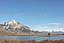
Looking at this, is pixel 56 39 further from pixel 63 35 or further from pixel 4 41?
pixel 4 41

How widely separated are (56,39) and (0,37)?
3.09m

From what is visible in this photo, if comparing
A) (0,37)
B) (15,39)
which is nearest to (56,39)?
(15,39)

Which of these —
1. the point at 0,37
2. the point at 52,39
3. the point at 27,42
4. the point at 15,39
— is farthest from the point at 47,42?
the point at 0,37

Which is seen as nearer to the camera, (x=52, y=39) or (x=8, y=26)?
(x=52, y=39)

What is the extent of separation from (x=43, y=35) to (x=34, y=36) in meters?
0.66

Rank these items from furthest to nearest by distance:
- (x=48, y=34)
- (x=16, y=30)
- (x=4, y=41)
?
(x=16, y=30) → (x=48, y=34) → (x=4, y=41)

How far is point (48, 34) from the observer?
11.3 metres

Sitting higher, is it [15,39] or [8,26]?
[8,26]

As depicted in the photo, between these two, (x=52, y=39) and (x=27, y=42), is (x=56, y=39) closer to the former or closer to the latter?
(x=52, y=39)

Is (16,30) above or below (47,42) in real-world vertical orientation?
above

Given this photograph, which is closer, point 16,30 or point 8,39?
point 8,39

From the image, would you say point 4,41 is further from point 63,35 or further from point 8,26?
point 63,35

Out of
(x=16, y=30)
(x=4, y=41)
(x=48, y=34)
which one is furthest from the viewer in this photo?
(x=16, y=30)

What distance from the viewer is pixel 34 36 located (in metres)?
11.4
